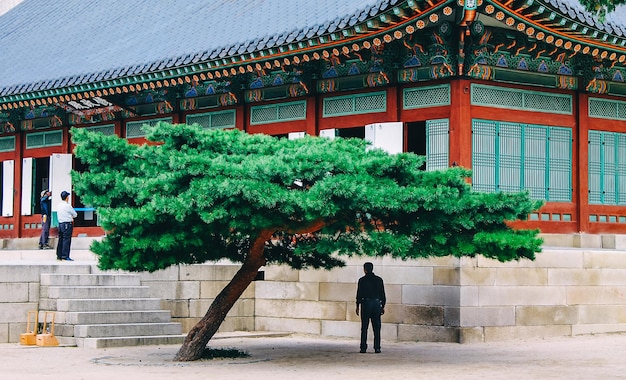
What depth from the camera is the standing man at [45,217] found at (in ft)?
82.1

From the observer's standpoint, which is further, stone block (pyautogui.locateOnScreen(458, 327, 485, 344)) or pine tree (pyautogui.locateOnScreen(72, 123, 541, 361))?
stone block (pyautogui.locateOnScreen(458, 327, 485, 344))

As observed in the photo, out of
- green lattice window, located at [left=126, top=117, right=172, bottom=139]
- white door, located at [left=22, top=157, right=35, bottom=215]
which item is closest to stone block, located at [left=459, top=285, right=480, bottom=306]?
green lattice window, located at [left=126, top=117, right=172, bottom=139]

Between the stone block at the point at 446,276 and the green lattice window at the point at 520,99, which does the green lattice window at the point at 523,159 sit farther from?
the stone block at the point at 446,276

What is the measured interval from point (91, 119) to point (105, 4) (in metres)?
6.17

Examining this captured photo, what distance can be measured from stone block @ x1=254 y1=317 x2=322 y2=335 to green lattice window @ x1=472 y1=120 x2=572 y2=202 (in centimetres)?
405

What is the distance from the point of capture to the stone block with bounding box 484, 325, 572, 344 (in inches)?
745

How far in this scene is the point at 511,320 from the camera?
19188mm

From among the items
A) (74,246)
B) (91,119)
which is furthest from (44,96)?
(74,246)

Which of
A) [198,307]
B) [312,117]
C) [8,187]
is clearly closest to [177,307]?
[198,307]

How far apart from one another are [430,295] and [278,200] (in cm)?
545

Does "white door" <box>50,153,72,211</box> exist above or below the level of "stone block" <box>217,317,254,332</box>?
above

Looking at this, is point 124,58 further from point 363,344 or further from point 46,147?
point 363,344

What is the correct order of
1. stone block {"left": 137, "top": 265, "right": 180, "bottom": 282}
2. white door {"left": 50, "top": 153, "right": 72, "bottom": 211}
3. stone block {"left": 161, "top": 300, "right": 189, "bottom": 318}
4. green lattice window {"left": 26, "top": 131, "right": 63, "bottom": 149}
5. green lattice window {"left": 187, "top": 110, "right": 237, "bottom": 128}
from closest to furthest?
stone block {"left": 161, "top": 300, "right": 189, "bottom": 318} → stone block {"left": 137, "top": 265, "right": 180, "bottom": 282} → green lattice window {"left": 187, "top": 110, "right": 237, "bottom": 128} → white door {"left": 50, "top": 153, "right": 72, "bottom": 211} → green lattice window {"left": 26, "top": 131, "right": 63, "bottom": 149}

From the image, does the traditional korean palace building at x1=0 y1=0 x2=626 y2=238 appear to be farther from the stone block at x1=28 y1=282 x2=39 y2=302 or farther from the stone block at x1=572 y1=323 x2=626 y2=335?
the stone block at x1=28 y1=282 x2=39 y2=302
